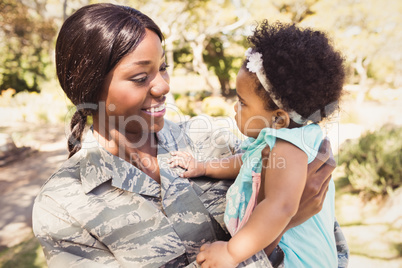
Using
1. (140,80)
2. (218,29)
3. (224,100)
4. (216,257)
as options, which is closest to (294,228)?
(216,257)

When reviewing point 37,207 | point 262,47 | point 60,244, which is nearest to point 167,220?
point 60,244

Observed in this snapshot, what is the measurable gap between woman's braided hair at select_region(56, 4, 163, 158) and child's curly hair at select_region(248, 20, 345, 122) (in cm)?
64

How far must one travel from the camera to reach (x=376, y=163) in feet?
19.0

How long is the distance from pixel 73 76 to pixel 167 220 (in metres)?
0.85

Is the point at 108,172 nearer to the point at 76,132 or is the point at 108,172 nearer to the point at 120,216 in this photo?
the point at 120,216

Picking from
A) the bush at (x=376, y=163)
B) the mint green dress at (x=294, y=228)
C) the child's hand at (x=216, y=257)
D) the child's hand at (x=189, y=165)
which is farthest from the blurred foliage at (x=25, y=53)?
the child's hand at (x=216, y=257)

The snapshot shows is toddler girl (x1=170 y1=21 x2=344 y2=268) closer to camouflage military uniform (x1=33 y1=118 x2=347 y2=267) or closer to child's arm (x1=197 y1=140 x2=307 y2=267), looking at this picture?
child's arm (x1=197 y1=140 x2=307 y2=267)

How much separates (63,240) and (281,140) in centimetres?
103

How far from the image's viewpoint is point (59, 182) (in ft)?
5.12

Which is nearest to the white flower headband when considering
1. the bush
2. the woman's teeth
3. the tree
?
the woman's teeth

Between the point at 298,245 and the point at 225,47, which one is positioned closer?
the point at 298,245

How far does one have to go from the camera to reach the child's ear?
62.6 inches

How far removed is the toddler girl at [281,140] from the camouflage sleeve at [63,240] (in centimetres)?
46

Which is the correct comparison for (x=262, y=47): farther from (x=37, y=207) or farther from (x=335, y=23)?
(x=335, y=23)
